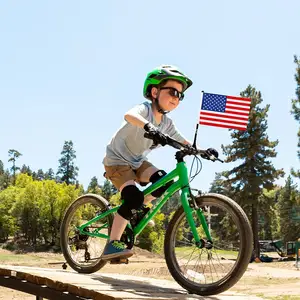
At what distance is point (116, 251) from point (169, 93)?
1524mm

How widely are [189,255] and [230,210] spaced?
1.98ft

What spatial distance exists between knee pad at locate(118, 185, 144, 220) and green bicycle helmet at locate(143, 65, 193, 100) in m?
0.98

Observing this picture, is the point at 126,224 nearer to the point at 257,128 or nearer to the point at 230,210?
the point at 230,210

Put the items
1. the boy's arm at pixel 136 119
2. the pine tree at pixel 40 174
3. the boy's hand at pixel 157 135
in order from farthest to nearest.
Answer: the pine tree at pixel 40 174, the boy's arm at pixel 136 119, the boy's hand at pixel 157 135

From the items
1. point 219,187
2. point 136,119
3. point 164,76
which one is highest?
point 219,187

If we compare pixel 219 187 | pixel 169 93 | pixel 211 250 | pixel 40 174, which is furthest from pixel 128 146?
pixel 40 174

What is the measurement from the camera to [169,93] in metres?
4.32

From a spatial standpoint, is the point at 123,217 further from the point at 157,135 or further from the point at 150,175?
the point at 157,135

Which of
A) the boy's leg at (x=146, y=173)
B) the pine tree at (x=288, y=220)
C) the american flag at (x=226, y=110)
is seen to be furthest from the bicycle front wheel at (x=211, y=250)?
the pine tree at (x=288, y=220)

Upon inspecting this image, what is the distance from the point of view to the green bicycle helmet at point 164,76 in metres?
4.24

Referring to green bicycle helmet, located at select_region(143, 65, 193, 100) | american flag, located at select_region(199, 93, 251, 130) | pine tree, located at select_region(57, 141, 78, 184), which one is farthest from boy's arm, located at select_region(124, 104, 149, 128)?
pine tree, located at select_region(57, 141, 78, 184)

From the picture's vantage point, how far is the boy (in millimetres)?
4219

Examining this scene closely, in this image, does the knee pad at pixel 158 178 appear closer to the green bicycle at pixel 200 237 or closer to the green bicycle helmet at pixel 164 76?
the green bicycle at pixel 200 237

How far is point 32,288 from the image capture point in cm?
465
